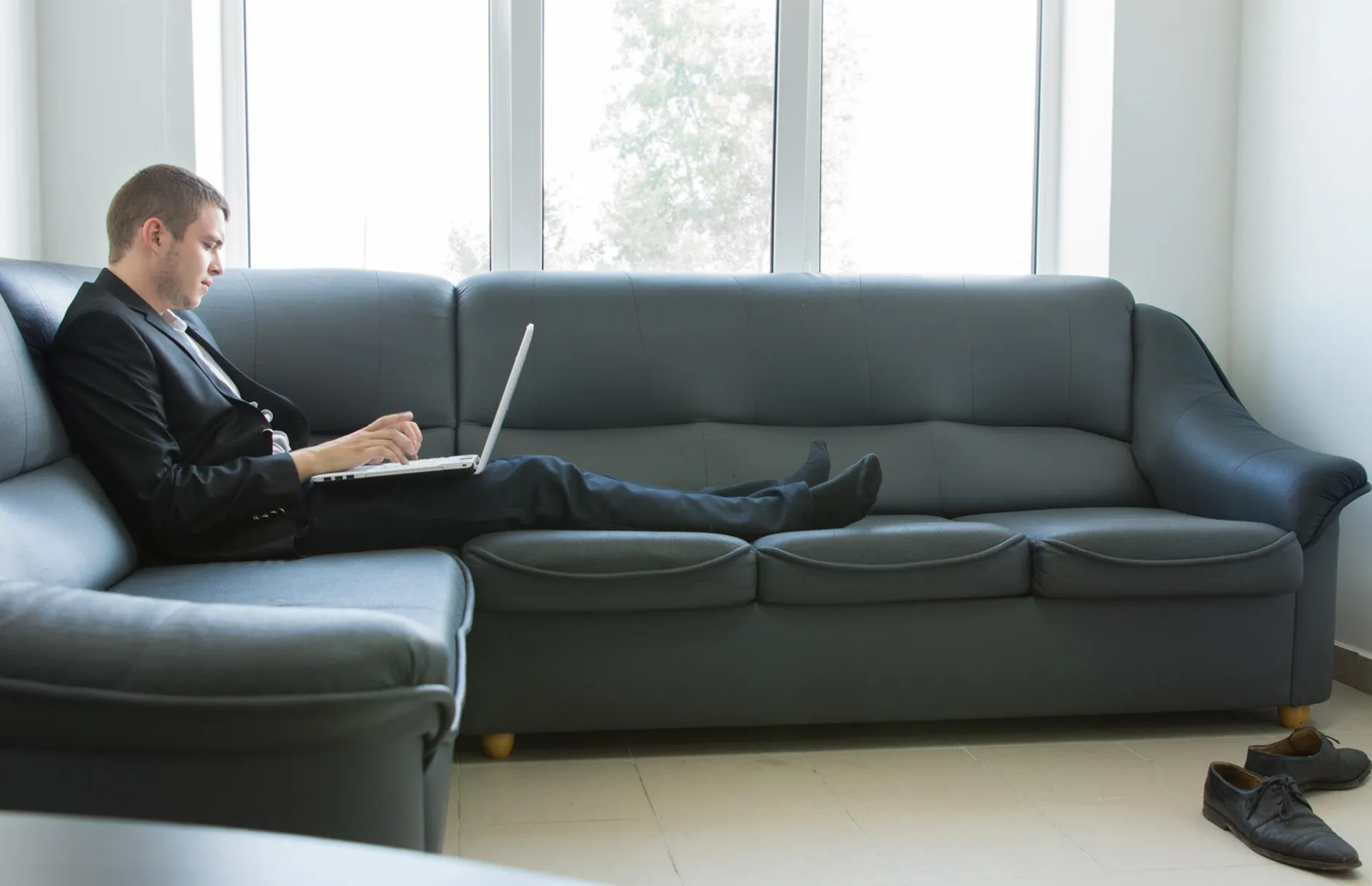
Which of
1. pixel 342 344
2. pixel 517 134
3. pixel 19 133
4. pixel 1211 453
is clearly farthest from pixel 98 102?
pixel 1211 453

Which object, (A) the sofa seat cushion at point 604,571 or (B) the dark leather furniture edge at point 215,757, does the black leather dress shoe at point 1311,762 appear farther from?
(B) the dark leather furniture edge at point 215,757

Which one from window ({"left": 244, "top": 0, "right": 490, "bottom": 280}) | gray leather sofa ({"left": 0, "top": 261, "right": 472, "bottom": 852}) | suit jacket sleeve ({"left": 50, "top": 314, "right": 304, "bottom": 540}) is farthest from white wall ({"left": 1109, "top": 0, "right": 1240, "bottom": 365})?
gray leather sofa ({"left": 0, "top": 261, "right": 472, "bottom": 852})

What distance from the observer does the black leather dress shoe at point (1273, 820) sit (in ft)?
6.06

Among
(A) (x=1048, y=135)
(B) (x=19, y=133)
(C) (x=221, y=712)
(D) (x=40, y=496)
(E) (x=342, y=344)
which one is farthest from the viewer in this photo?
(A) (x=1048, y=135)

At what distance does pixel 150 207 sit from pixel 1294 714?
2.61 m

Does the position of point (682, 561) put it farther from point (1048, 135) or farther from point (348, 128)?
point (1048, 135)

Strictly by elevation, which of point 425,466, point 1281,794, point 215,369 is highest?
point 215,369

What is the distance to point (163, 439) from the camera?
6.65 ft

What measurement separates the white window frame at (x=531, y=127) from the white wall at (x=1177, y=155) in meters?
0.35

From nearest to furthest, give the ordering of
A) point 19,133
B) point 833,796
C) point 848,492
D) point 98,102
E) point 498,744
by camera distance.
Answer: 1. point 833,796
2. point 498,744
3. point 848,492
4. point 19,133
5. point 98,102

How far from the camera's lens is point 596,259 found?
354 cm

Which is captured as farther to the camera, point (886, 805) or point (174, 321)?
point (174, 321)

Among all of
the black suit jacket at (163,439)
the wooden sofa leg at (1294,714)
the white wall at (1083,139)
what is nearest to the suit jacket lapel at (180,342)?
the black suit jacket at (163,439)

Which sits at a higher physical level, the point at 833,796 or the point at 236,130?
the point at 236,130
